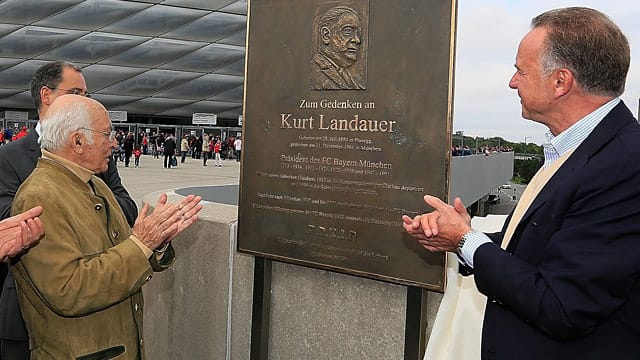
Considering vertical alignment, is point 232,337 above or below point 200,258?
below

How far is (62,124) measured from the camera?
270 centimetres

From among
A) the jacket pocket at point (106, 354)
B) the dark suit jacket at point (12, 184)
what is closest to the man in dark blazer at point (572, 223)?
the jacket pocket at point (106, 354)

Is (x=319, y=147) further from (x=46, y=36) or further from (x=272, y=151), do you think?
(x=46, y=36)

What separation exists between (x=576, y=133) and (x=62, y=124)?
2.05m

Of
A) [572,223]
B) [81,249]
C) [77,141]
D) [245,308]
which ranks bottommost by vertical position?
[245,308]

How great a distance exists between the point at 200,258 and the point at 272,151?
104 cm

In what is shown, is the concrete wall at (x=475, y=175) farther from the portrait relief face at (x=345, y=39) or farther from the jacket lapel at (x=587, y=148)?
the jacket lapel at (x=587, y=148)

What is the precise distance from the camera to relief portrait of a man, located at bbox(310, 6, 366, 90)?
3.16 m

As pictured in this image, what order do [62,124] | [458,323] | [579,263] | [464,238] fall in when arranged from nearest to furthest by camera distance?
[579,263], [464,238], [62,124], [458,323]

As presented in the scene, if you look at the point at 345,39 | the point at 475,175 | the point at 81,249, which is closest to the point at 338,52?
the point at 345,39

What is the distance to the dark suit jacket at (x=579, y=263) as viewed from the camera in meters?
1.78

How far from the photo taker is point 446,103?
2.89 metres

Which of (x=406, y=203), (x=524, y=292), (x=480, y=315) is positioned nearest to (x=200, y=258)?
(x=406, y=203)

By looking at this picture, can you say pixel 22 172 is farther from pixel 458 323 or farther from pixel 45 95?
pixel 458 323
